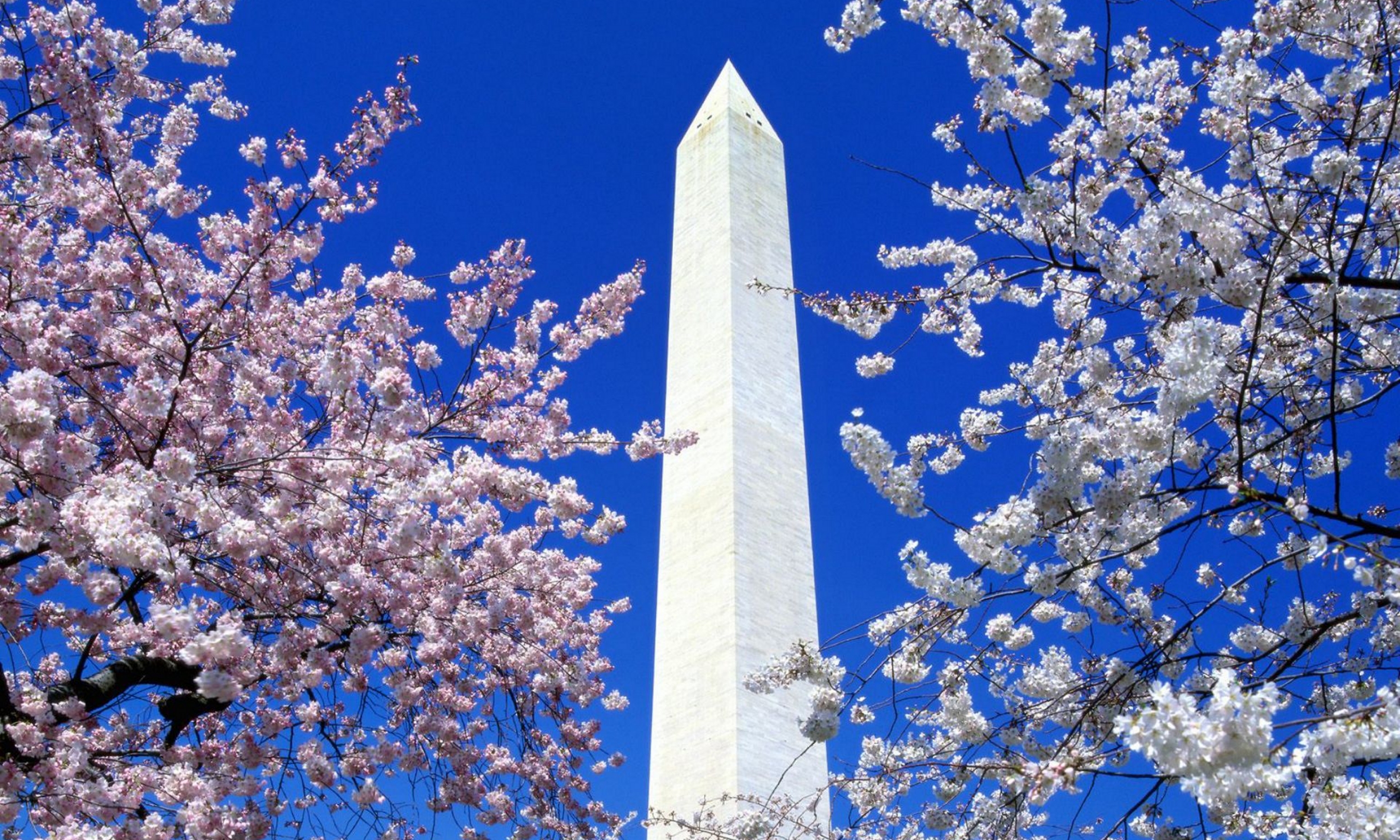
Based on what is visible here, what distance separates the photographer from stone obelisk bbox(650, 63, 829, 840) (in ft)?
32.9

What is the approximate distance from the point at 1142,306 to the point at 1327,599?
63.0 inches

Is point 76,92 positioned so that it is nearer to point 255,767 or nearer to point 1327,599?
point 255,767

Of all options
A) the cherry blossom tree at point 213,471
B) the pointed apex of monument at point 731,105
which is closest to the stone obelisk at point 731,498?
the pointed apex of monument at point 731,105

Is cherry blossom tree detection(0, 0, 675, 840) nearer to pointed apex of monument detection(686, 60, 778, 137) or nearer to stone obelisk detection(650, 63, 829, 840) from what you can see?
stone obelisk detection(650, 63, 829, 840)

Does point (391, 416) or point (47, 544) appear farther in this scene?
point (391, 416)

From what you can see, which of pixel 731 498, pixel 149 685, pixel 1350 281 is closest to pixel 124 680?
pixel 149 685

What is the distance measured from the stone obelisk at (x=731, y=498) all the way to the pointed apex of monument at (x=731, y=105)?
0.05 meters

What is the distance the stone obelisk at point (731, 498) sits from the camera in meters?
10.0

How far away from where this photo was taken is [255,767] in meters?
5.45

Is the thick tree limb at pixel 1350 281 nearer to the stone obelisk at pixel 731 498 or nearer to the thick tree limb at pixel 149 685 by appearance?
the thick tree limb at pixel 149 685

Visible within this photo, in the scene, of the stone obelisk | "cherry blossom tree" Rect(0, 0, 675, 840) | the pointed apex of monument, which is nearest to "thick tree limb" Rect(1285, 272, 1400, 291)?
"cherry blossom tree" Rect(0, 0, 675, 840)

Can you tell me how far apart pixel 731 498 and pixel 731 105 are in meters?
5.69

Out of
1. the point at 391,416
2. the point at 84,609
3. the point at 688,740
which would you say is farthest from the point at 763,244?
the point at 84,609

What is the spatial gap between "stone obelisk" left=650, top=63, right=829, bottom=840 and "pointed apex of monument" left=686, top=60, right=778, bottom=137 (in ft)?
0.17
